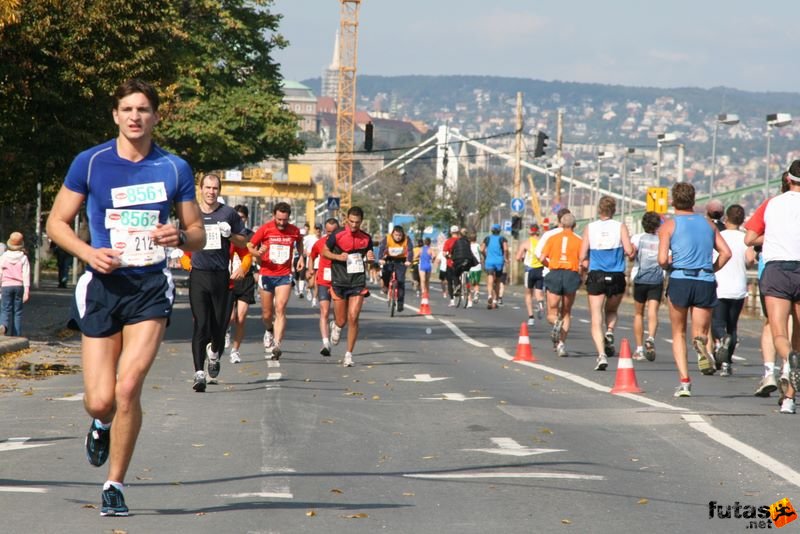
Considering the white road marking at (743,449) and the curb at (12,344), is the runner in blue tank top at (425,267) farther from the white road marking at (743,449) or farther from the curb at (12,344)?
the white road marking at (743,449)

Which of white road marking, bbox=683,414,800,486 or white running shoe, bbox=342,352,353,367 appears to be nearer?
white road marking, bbox=683,414,800,486

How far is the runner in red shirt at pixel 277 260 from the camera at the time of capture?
1855 cm

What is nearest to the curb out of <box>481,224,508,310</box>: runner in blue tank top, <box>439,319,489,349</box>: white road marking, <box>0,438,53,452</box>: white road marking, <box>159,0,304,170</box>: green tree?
<box>439,319,489,349</box>: white road marking

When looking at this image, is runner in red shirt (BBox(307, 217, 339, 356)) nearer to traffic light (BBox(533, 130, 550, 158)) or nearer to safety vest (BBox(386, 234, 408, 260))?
safety vest (BBox(386, 234, 408, 260))

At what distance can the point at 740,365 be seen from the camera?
1977 cm

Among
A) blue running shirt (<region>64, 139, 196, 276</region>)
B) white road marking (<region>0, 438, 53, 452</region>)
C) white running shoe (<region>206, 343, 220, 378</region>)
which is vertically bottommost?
white running shoe (<region>206, 343, 220, 378</region>)

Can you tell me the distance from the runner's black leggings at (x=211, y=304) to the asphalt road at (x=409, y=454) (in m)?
0.54

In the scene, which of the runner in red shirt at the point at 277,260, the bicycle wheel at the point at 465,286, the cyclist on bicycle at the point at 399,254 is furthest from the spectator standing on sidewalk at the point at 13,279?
the bicycle wheel at the point at 465,286

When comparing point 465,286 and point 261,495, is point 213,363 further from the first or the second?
point 465,286

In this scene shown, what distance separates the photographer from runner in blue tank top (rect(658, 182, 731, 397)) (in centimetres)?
1439

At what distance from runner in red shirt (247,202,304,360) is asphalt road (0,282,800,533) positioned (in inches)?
44.2

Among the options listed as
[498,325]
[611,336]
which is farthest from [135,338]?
[498,325]

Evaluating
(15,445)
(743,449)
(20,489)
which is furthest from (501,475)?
(15,445)

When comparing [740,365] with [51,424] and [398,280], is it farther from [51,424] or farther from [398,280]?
[398,280]
